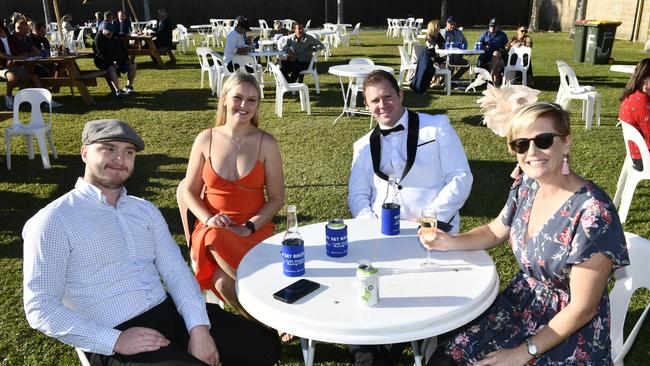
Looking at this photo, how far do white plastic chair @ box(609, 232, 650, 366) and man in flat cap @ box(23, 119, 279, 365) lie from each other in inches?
58.6

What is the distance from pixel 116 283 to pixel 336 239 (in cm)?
94

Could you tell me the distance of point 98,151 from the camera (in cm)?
215

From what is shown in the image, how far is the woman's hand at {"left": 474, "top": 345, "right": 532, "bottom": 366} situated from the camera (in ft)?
6.25

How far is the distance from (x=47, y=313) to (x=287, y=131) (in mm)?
A: 6318

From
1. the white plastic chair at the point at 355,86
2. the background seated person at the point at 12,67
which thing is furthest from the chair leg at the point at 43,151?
the white plastic chair at the point at 355,86

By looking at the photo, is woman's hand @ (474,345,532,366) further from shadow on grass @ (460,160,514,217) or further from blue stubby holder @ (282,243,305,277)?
shadow on grass @ (460,160,514,217)

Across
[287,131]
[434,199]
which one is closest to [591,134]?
[287,131]

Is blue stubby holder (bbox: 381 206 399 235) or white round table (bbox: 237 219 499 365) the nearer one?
white round table (bbox: 237 219 499 365)

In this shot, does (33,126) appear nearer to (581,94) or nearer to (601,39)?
(581,94)

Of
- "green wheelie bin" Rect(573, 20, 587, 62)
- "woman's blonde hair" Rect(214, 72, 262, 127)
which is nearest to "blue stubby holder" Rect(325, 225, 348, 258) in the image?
"woman's blonde hair" Rect(214, 72, 262, 127)

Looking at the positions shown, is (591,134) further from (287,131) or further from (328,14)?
(328,14)

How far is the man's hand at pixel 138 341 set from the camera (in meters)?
1.97

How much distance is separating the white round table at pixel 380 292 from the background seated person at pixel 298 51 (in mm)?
9021

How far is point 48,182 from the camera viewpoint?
6.00 metres
